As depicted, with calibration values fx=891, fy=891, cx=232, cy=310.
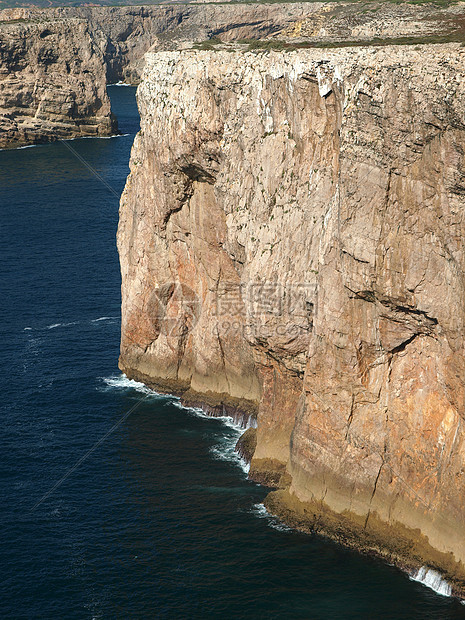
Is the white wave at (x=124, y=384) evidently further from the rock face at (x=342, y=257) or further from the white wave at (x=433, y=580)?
the white wave at (x=433, y=580)

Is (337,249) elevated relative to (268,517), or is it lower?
elevated

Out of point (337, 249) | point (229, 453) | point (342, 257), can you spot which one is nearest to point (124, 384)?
point (229, 453)

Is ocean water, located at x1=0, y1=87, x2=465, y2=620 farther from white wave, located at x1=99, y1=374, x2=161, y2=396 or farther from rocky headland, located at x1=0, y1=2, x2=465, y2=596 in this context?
rocky headland, located at x1=0, y1=2, x2=465, y2=596

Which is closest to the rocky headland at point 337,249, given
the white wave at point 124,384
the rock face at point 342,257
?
the rock face at point 342,257

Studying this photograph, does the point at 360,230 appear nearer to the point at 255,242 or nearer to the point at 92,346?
the point at 255,242

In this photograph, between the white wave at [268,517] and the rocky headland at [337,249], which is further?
the white wave at [268,517]

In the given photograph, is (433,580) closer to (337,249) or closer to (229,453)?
(337,249)

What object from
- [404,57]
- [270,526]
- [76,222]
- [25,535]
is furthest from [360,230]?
[76,222]
